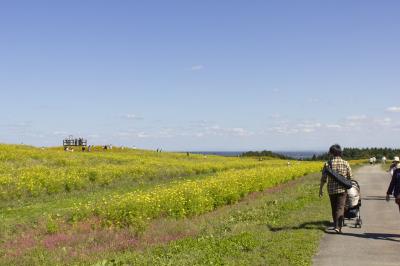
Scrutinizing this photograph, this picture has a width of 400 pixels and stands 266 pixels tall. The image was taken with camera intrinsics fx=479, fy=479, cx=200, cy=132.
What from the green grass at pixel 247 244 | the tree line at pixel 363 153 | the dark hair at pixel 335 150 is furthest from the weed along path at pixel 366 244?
the tree line at pixel 363 153

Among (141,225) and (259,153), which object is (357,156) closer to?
(259,153)

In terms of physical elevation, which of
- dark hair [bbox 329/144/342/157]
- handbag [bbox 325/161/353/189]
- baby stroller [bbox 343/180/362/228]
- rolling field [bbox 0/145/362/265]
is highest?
dark hair [bbox 329/144/342/157]

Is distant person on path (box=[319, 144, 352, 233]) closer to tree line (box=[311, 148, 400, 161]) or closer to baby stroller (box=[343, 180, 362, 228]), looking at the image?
baby stroller (box=[343, 180, 362, 228])

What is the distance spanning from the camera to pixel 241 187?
26156mm

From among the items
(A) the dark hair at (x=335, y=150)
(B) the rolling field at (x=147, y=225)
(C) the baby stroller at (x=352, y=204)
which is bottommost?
(B) the rolling field at (x=147, y=225)

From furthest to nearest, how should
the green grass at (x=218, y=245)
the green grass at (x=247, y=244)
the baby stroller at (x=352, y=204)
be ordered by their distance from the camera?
the baby stroller at (x=352, y=204), the green grass at (x=218, y=245), the green grass at (x=247, y=244)

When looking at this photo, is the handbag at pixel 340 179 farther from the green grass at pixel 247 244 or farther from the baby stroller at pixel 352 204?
the green grass at pixel 247 244

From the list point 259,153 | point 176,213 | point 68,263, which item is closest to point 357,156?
point 259,153

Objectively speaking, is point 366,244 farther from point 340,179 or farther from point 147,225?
point 147,225

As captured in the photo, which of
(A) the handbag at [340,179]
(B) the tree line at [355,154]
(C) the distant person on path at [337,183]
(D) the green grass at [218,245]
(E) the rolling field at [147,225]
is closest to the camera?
(D) the green grass at [218,245]

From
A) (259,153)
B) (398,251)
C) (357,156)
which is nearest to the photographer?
(398,251)

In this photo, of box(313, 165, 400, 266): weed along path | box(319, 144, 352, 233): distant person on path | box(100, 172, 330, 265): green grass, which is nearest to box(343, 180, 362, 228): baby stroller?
box(313, 165, 400, 266): weed along path

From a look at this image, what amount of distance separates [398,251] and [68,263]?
749 cm

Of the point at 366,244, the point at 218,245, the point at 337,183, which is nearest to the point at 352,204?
the point at 337,183
